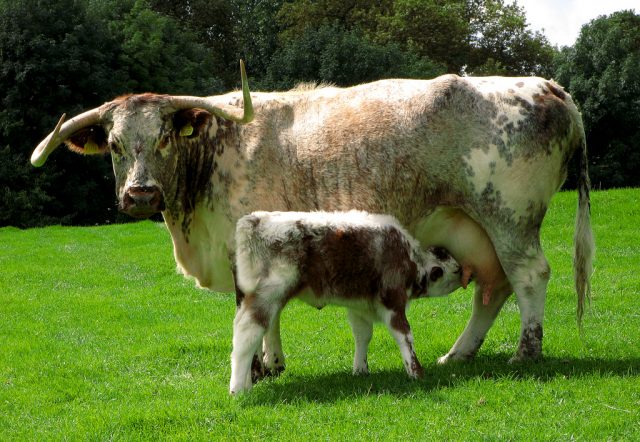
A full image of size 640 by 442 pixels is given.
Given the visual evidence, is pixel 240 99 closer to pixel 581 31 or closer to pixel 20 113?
pixel 20 113

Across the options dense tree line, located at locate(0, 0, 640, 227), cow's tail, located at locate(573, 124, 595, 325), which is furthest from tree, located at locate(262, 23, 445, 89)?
cow's tail, located at locate(573, 124, 595, 325)

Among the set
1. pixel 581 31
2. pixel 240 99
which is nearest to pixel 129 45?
pixel 581 31

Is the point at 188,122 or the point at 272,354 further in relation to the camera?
the point at 272,354

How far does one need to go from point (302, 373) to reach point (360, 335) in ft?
3.11

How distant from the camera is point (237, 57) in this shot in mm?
54656

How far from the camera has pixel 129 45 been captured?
134 ft

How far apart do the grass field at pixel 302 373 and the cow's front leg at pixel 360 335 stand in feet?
0.52

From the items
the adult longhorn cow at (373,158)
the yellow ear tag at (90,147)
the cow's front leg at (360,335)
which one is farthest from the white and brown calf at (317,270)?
the yellow ear tag at (90,147)

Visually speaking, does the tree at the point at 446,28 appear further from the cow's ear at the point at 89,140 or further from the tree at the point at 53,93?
the cow's ear at the point at 89,140

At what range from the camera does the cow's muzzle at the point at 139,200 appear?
8625 mm

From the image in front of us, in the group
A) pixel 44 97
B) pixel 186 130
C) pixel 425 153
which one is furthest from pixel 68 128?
pixel 44 97

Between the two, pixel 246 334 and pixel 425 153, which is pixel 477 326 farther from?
pixel 246 334

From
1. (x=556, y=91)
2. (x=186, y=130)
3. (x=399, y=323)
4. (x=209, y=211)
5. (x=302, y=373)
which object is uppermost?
(x=556, y=91)

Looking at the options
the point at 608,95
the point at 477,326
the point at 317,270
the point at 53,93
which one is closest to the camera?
the point at 317,270
